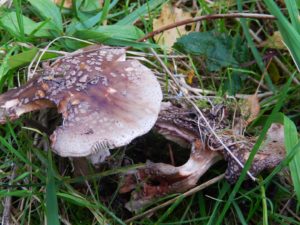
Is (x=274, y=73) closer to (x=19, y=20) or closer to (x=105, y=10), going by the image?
(x=105, y=10)

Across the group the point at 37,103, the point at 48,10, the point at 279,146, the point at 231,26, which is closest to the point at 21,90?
the point at 37,103

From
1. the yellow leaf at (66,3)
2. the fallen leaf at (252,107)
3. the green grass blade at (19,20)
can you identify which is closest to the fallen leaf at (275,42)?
the fallen leaf at (252,107)

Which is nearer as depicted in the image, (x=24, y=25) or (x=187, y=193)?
(x=187, y=193)

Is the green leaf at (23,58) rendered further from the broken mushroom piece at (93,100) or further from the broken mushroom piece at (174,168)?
the broken mushroom piece at (174,168)

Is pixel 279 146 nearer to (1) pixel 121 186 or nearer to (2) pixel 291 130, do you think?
(2) pixel 291 130

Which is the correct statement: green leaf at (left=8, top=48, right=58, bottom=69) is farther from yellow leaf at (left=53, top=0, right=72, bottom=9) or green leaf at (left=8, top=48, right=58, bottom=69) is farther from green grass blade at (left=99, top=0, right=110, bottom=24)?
yellow leaf at (left=53, top=0, right=72, bottom=9)

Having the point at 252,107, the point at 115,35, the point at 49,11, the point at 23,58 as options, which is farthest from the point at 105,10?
the point at 252,107
